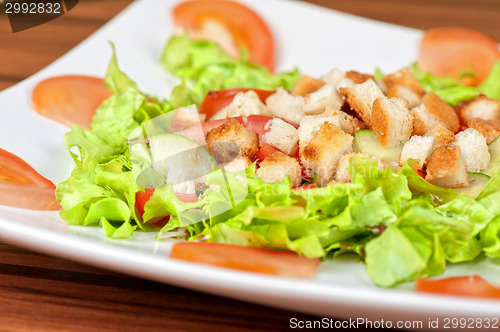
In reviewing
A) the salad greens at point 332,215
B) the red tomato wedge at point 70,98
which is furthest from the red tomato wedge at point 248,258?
the red tomato wedge at point 70,98

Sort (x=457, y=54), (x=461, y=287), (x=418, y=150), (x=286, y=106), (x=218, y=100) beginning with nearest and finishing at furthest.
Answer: (x=461, y=287), (x=418, y=150), (x=286, y=106), (x=218, y=100), (x=457, y=54)

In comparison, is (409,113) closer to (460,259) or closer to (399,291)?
(460,259)

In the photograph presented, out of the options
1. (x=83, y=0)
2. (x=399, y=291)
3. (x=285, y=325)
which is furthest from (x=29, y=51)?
(x=399, y=291)

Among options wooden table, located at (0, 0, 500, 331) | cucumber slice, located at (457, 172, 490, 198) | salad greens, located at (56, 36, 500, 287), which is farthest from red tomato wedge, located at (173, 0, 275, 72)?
wooden table, located at (0, 0, 500, 331)

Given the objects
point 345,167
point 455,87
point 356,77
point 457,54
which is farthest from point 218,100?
point 457,54

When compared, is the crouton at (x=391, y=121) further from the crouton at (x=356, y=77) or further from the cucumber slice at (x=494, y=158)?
the crouton at (x=356, y=77)

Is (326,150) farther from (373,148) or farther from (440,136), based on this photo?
(440,136)

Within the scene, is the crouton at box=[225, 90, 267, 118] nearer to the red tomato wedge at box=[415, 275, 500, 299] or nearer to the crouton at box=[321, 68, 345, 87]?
the crouton at box=[321, 68, 345, 87]

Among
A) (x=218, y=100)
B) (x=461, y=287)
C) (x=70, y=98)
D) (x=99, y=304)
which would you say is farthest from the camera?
(x=70, y=98)
